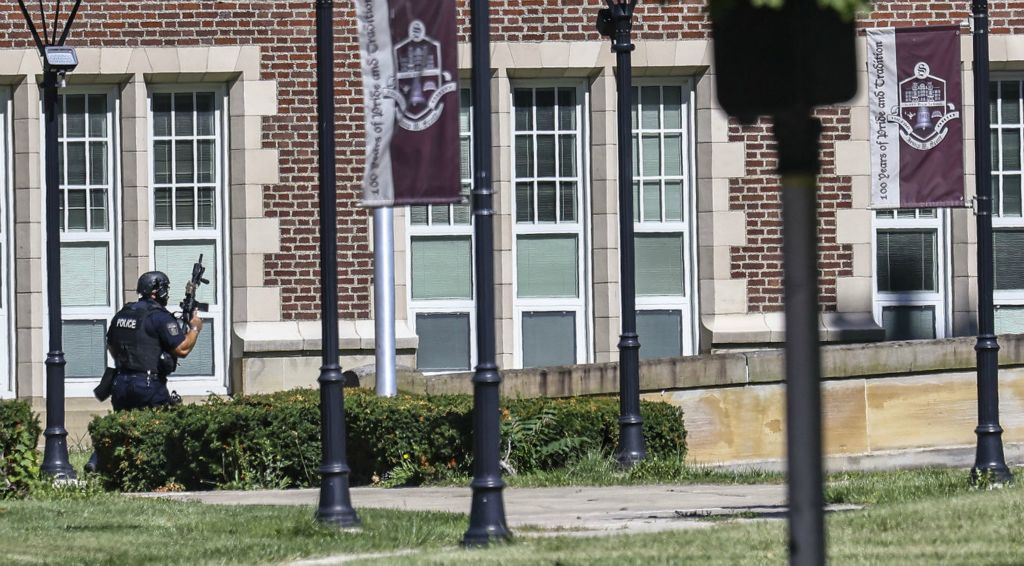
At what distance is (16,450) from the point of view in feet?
44.7

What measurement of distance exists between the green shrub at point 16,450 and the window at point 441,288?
286 inches

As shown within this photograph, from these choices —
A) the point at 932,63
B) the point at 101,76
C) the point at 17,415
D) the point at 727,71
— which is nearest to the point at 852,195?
the point at 932,63

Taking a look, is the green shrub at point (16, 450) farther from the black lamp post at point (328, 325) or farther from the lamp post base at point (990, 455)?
the lamp post base at point (990, 455)

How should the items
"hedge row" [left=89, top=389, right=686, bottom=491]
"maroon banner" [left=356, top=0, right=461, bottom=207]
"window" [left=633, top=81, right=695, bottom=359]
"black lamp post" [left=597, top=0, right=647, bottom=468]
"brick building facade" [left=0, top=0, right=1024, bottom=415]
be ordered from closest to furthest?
"maroon banner" [left=356, top=0, right=461, bottom=207] → "hedge row" [left=89, top=389, right=686, bottom=491] → "black lamp post" [left=597, top=0, right=647, bottom=468] → "brick building facade" [left=0, top=0, right=1024, bottom=415] → "window" [left=633, top=81, right=695, bottom=359]

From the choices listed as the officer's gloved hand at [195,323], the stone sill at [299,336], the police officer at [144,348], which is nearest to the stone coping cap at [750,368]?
the officer's gloved hand at [195,323]

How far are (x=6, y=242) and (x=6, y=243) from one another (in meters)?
0.01

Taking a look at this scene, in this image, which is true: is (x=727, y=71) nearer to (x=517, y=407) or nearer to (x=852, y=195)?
(x=517, y=407)

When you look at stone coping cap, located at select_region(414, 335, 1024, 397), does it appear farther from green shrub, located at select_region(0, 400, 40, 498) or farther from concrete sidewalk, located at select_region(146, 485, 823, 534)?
green shrub, located at select_region(0, 400, 40, 498)

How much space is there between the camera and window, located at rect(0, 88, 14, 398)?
2022 centimetres

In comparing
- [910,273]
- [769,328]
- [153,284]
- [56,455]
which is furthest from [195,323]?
[910,273]

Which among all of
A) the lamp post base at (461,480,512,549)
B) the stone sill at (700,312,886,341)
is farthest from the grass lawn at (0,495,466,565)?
the stone sill at (700,312,886,341)

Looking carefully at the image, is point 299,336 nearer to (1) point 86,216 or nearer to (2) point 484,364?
(1) point 86,216

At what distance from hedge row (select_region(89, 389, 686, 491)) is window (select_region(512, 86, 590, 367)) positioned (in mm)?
5617

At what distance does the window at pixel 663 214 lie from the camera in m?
20.7
